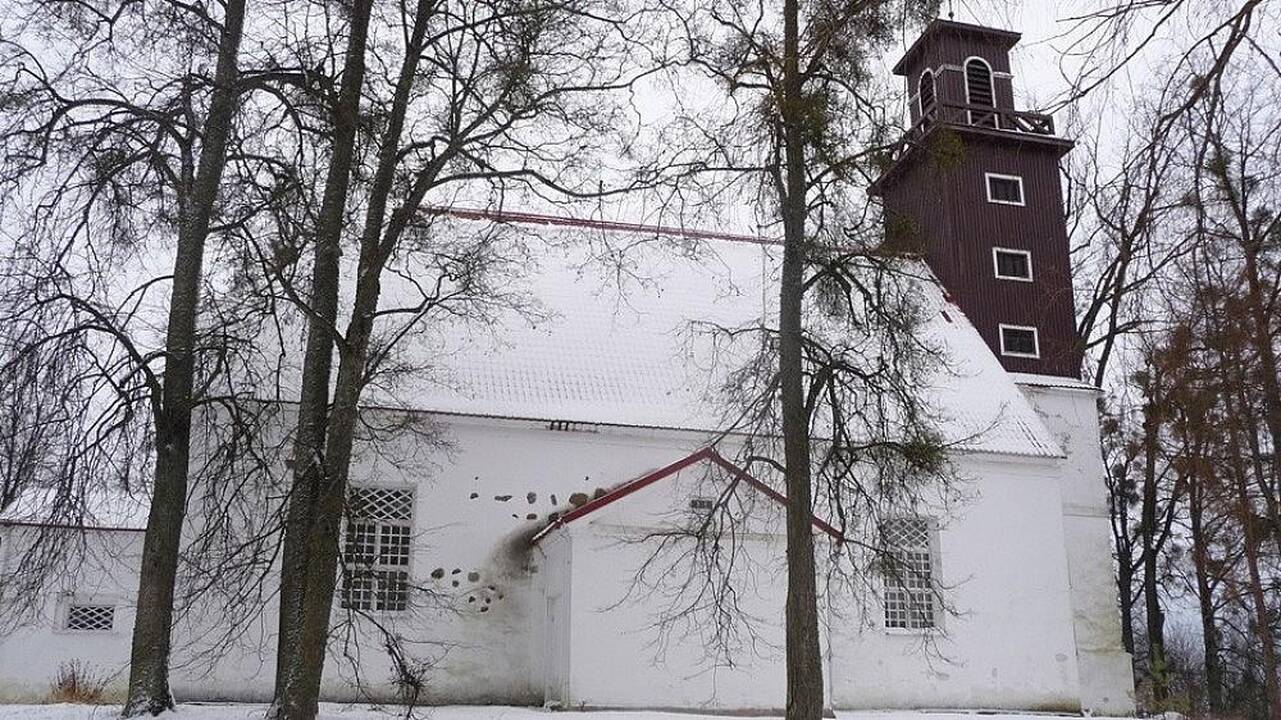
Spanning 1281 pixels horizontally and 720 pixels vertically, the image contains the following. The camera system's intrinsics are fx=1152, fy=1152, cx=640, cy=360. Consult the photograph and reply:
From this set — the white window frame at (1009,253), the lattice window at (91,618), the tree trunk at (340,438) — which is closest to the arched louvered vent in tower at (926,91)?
the white window frame at (1009,253)

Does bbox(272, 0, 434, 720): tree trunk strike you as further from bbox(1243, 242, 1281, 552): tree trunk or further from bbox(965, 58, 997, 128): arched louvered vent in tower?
bbox(965, 58, 997, 128): arched louvered vent in tower

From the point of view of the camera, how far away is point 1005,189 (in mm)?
27250

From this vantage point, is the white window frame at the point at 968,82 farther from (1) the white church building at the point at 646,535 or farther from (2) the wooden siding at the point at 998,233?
(1) the white church building at the point at 646,535

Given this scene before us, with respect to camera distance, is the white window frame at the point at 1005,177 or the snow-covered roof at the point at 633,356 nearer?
the snow-covered roof at the point at 633,356

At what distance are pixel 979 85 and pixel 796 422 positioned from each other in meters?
18.6

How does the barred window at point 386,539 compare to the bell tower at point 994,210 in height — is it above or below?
below

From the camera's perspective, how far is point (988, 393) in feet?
78.2

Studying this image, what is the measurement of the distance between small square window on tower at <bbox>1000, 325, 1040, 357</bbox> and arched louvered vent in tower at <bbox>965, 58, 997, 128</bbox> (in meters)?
5.23

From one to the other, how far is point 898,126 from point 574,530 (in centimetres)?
849

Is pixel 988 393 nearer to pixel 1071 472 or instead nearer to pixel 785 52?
pixel 1071 472

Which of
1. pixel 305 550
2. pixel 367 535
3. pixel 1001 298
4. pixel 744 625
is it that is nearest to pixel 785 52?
pixel 305 550

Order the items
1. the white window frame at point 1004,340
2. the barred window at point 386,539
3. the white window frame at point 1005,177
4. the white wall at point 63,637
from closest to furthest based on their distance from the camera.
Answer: the barred window at point 386,539 → the white wall at point 63,637 → the white window frame at point 1004,340 → the white window frame at point 1005,177

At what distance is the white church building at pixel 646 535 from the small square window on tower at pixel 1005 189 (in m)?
0.81

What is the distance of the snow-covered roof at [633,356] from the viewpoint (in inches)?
795
